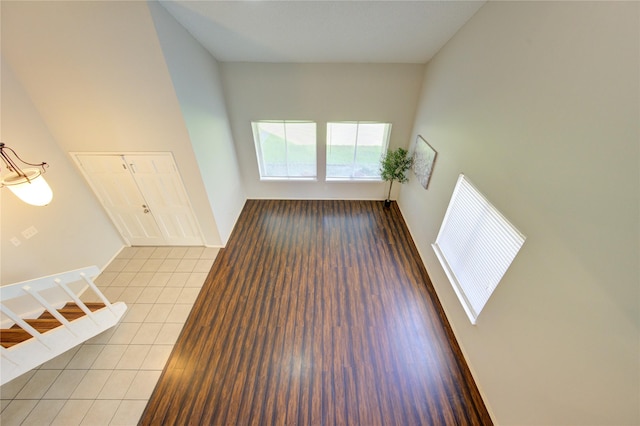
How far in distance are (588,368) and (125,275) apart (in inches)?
222

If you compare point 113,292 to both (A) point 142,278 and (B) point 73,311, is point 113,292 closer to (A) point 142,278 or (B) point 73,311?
(A) point 142,278

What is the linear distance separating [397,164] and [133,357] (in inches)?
212

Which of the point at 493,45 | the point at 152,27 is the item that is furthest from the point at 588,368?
the point at 152,27

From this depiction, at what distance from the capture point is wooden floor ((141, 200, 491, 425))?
2.43m

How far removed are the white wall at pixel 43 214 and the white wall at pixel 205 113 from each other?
1.93 m

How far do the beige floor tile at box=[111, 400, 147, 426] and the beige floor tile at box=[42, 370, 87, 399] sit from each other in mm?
670

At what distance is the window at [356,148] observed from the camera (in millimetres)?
5105

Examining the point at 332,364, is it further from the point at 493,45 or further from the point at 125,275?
the point at 493,45

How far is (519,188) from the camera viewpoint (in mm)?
2043

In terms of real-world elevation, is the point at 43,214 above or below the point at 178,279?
above

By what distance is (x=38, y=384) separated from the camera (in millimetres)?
2582

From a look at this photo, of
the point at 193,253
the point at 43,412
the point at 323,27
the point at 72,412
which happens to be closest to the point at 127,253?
the point at 193,253

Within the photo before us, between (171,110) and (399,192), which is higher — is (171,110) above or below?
below

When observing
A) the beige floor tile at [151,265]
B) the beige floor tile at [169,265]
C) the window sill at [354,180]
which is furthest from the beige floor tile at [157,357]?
the window sill at [354,180]
